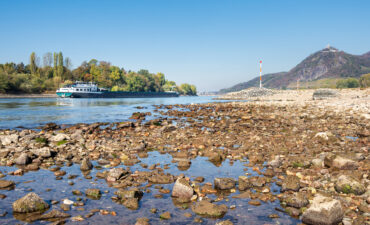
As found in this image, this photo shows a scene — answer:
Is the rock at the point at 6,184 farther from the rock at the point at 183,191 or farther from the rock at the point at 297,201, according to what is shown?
the rock at the point at 297,201

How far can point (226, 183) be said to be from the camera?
6.63 metres

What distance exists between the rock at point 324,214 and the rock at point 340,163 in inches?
133

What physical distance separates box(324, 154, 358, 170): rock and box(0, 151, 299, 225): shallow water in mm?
2401

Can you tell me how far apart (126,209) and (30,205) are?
77.6 inches

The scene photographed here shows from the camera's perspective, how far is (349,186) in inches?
233

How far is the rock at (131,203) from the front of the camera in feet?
18.0

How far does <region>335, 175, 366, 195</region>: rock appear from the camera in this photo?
5.78 metres

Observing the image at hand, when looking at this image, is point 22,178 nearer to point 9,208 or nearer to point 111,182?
point 9,208

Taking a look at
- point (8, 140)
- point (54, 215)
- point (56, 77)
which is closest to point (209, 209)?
point (54, 215)

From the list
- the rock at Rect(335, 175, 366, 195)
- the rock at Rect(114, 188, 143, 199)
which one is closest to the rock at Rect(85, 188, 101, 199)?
the rock at Rect(114, 188, 143, 199)

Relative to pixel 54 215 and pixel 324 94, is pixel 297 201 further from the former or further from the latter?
pixel 324 94

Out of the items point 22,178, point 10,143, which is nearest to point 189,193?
point 22,178

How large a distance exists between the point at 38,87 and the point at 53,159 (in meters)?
117

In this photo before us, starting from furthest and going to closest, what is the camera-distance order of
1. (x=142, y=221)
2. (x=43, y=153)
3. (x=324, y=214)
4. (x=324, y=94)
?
1. (x=324, y=94)
2. (x=43, y=153)
3. (x=142, y=221)
4. (x=324, y=214)
